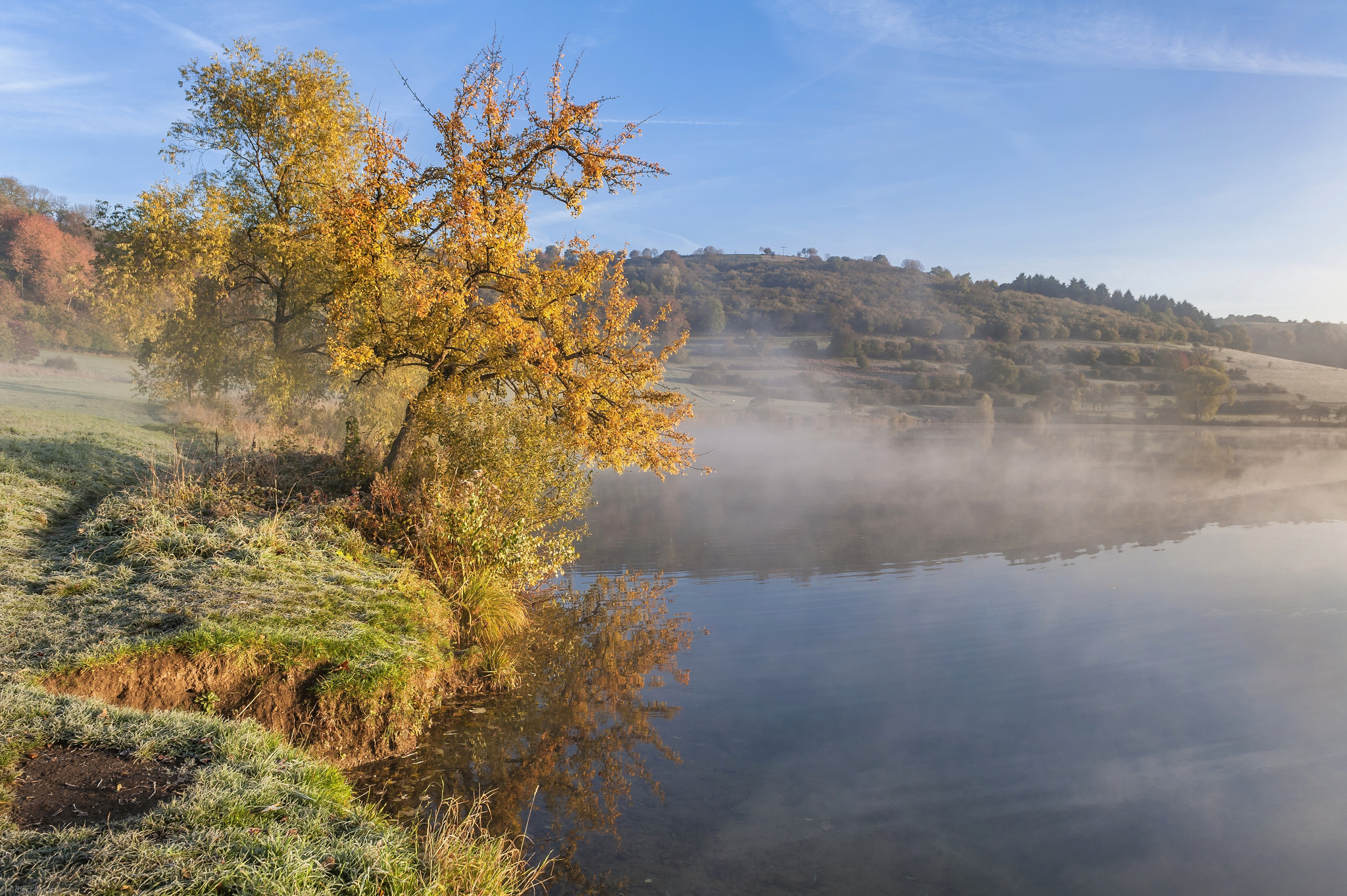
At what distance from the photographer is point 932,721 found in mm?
9164

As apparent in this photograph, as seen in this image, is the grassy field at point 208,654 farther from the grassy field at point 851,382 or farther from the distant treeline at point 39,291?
the grassy field at point 851,382

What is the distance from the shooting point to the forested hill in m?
101

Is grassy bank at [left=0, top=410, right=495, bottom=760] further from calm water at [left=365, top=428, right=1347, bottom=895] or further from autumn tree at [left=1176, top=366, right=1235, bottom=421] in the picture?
autumn tree at [left=1176, top=366, right=1235, bottom=421]

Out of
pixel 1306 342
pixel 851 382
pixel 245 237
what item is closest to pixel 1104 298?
pixel 1306 342

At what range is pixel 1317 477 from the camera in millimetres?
34219

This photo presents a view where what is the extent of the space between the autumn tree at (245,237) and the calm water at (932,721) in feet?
35.7

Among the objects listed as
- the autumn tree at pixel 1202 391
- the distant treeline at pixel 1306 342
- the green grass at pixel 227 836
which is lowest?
the green grass at pixel 227 836

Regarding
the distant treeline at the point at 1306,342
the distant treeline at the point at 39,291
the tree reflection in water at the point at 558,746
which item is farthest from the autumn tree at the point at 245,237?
the distant treeline at the point at 1306,342

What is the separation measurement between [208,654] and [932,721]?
7849 millimetres

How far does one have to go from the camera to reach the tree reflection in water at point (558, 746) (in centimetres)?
662

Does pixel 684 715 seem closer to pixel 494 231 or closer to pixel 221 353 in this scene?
pixel 494 231

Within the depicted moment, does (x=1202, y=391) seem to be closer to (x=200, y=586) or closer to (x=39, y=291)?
(x=200, y=586)

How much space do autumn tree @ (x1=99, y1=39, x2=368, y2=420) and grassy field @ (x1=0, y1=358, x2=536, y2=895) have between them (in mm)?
7623

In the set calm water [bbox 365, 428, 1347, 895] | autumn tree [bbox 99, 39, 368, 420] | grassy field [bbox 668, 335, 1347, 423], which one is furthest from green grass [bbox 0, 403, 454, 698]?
grassy field [bbox 668, 335, 1347, 423]
